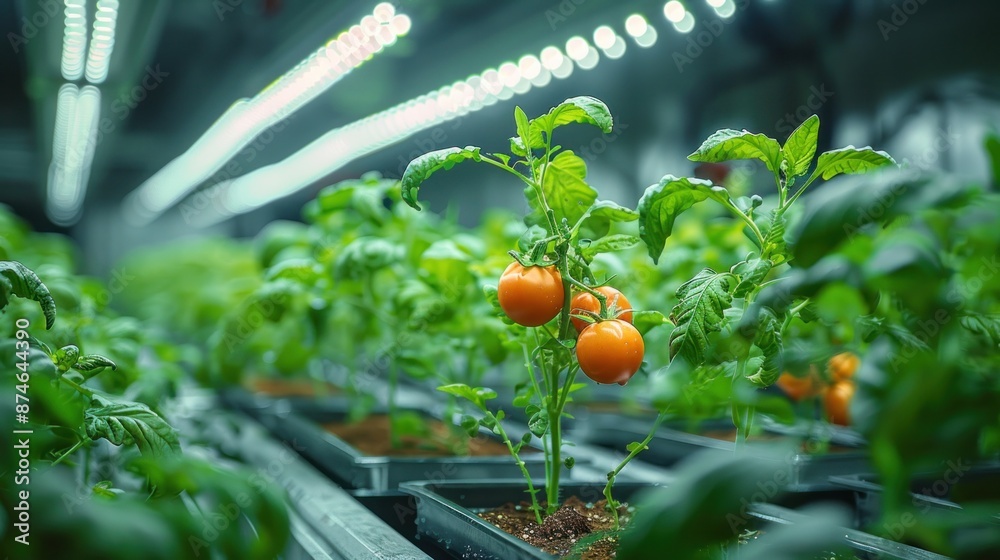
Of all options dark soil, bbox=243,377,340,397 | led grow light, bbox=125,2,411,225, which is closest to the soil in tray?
dark soil, bbox=243,377,340,397

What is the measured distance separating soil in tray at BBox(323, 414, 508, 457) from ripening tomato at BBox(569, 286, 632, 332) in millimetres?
786

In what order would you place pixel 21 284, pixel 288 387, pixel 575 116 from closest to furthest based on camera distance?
pixel 21 284 < pixel 575 116 < pixel 288 387

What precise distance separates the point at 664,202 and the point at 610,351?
18 cm

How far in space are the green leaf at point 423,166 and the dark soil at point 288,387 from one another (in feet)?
6.32

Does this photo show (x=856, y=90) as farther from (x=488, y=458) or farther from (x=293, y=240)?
(x=293, y=240)

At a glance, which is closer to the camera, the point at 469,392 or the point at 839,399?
the point at 469,392

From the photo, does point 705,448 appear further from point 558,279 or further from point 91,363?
point 91,363

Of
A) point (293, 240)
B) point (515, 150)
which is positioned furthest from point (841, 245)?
point (293, 240)

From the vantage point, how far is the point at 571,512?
1030 mm

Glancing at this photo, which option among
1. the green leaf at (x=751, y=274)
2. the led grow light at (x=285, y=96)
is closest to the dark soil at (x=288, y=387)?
the led grow light at (x=285, y=96)

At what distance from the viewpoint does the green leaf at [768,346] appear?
2.55 ft

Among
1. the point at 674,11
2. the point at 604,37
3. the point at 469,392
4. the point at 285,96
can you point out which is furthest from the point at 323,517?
the point at 285,96

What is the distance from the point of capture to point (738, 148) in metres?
0.92

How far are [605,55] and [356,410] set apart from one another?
1.52 meters
